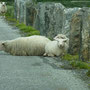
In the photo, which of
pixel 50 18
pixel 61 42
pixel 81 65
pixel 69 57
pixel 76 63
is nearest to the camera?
pixel 81 65

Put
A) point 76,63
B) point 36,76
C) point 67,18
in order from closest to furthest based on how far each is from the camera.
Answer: point 36,76, point 76,63, point 67,18

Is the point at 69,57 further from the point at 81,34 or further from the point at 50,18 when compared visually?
the point at 50,18

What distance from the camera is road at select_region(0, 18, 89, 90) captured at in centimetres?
873

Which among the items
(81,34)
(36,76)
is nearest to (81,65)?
(81,34)

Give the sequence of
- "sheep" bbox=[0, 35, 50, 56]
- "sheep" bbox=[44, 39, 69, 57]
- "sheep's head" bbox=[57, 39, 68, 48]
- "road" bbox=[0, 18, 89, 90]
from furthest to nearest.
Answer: "sheep" bbox=[0, 35, 50, 56] → "sheep" bbox=[44, 39, 69, 57] → "sheep's head" bbox=[57, 39, 68, 48] → "road" bbox=[0, 18, 89, 90]

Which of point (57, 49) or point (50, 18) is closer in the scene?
point (57, 49)

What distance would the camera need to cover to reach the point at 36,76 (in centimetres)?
982

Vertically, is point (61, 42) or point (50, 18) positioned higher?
point (61, 42)

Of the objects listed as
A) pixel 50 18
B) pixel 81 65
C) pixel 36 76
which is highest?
pixel 36 76

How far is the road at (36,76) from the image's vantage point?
28.6ft

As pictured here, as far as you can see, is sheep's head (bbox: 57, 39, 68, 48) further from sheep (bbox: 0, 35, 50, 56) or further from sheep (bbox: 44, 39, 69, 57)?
sheep (bbox: 0, 35, 50, 56)

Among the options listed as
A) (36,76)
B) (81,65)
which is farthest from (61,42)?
(36,76)

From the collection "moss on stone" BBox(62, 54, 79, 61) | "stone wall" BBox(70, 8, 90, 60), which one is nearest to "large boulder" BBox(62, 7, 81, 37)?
"stone wall" BBox(70, 8, 90, 60)

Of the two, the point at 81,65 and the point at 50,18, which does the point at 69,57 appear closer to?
the point at 81,65
